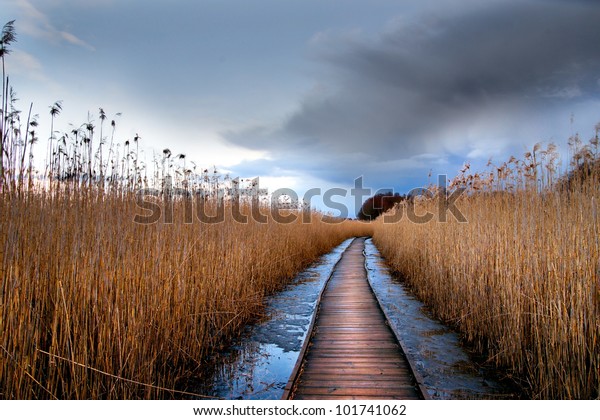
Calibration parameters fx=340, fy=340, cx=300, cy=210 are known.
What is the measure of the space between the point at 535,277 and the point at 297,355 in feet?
8.60

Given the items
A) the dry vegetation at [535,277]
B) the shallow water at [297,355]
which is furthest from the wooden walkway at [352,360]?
the dry vegetation at [535,277]

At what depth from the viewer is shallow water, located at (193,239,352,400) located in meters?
3.16

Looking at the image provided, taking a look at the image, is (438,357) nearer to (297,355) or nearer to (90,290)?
(297,355)

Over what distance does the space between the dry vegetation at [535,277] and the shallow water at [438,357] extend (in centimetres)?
24

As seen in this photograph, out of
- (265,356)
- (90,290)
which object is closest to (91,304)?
(90,290)

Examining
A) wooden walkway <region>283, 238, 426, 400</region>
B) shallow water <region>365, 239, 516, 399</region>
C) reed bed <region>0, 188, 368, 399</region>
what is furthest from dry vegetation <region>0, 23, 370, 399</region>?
shallow water <region>365, 239, 516, 399</region>

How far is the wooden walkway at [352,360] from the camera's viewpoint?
2.99 meters

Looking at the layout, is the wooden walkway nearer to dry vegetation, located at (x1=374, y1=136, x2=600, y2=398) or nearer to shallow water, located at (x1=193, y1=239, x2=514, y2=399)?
shallow water, located at (x1=193, y1=239, x2=514, y2=399)

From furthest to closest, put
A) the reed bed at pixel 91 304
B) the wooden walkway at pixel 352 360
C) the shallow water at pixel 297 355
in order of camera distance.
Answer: the shallow water at pixel 297 355 < the wooden walkway at pixel 352 360 < the reed bed at pixel 91 304

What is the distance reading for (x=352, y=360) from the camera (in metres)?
3.66

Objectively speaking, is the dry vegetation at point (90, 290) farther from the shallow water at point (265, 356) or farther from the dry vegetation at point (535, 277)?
the dry vegetation at point (535, 277)

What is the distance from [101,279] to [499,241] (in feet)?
13.3
